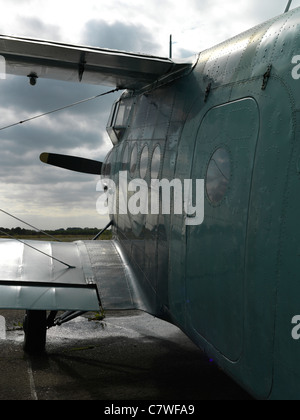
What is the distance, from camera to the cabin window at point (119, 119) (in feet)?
26.4

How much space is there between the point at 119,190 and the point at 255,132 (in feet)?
15.3

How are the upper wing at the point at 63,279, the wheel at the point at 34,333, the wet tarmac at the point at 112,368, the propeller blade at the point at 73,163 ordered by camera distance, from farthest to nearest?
the propeller blade at the point at 73,163 < the wheel at the point at 34,333 < the upper wing at the point at 63,279 < the wet tarmac at the point at 112,368

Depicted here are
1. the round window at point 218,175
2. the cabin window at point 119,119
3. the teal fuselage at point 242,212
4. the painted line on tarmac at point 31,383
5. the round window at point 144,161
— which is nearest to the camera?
the teal fuselage at point 242,212

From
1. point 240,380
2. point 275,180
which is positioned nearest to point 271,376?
point 240,380

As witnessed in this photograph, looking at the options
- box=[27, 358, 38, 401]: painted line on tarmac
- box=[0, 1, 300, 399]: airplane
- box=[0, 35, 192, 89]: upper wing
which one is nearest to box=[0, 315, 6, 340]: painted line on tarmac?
box=[0, 1, 300, 399]: airplane

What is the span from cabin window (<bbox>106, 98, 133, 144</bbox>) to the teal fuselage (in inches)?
101

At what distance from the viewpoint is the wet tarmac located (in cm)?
569

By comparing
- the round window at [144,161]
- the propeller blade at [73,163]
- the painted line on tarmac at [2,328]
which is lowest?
the painted line on tarmac at [2,328]

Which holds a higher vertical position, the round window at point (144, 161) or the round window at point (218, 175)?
the round window at point (144, 161)

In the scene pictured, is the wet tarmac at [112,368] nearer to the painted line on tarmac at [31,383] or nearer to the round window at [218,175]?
the painted line on tarmac at [31,383]

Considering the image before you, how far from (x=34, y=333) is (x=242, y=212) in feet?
16.4

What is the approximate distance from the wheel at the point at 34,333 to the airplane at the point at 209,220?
2cm

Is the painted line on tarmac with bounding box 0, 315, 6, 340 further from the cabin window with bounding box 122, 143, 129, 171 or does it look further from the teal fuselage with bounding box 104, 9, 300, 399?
the teal fuselage with bounding box 104, 9, 300, 399

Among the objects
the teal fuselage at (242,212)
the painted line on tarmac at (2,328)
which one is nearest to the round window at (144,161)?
the teal fuselage at (242,212)
